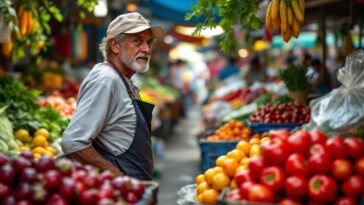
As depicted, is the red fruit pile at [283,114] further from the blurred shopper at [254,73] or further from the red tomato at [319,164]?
the blurred shopper at [254,73]

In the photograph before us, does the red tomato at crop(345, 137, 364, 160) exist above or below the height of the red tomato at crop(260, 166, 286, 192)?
above

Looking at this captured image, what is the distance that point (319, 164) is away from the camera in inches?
117

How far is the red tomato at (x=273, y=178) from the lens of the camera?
9.75 feet

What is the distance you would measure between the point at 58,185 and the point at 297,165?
118 centimetres

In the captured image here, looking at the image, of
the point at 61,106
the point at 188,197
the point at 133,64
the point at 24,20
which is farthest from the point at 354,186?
the point at 61,106

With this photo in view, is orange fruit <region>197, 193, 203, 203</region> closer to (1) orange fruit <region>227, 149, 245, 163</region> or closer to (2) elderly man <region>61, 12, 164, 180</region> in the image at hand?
(1) orange fruit <region>227, 149, 245, 163</region>

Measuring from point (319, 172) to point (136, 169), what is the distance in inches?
66.9

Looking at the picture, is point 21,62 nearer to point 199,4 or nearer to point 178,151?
point 178,151

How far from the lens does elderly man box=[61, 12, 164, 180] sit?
13.5 feet

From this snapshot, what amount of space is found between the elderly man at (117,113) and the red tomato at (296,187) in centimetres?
153

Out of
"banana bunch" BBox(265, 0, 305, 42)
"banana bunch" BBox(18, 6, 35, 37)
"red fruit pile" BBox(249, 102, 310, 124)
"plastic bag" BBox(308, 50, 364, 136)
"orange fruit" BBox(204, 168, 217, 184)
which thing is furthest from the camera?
"banana bunch" BBox(18, 6, 35, 37)

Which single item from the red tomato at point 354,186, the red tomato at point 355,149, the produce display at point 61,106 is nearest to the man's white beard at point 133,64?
the red tomato at point 355,149

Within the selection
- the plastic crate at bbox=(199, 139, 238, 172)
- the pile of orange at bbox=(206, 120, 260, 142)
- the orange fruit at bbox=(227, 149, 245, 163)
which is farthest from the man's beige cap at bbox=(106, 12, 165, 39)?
the pile of orange at bbox=(206, 120, 260, 142)

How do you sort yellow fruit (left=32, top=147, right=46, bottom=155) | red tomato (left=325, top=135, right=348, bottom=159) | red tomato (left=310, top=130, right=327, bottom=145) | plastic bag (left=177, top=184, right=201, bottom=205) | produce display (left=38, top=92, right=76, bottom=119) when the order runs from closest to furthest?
red tomato (left=325, top=135, right=348, bottom=159) < red tomato (left=310, top=130, right=327, bottom=145) < plastic bag (left=177, top=184, right=201, bottom=205) < yellow fruit (left=32, top=147, right=46, bottom=155) < produce display (left=38, top=92, right=76, bottom=119)
